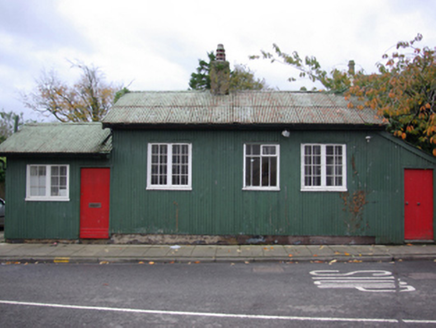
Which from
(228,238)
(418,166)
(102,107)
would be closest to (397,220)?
(418,166)

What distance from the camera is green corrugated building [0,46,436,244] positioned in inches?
425

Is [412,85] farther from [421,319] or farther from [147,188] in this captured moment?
[147,188]

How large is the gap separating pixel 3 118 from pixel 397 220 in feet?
147

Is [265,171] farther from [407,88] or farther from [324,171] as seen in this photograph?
[407,88]

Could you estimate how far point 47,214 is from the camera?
11.1 metres

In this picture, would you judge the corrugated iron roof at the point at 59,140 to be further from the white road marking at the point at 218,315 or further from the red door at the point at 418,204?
the red door at the point at 418,204

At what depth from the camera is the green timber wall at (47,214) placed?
11094 mm

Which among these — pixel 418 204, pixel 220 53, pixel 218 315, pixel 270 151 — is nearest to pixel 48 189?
pixel 270 151

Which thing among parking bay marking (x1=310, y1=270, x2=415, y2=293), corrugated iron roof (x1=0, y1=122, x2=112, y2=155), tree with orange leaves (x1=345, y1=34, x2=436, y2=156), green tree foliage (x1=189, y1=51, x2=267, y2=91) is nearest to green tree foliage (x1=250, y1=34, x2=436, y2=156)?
tree with orange leaves (x1=345, y1=34, x2=436, y2=156)

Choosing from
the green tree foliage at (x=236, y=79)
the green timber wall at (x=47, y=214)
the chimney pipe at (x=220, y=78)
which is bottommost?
the green timber wall at (x=47, y=214)

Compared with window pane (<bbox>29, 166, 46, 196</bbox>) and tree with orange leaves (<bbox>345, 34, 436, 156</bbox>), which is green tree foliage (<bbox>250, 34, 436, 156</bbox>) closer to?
tree with orange leaves (<bbox>345, 34, 436, 156</bbox>)

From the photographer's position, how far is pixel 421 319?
196 inches

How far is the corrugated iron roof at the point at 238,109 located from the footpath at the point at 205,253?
12.3ft

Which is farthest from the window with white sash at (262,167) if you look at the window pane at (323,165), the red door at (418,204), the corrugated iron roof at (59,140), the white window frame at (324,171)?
the corrugated iron roof at (59,140)
